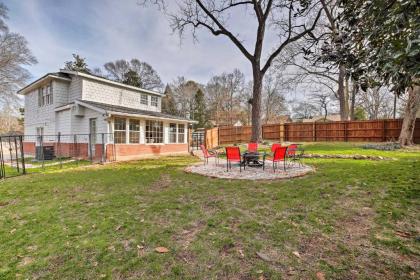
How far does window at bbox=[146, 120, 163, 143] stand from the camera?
14539 mm

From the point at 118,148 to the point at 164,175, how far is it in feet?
20.0

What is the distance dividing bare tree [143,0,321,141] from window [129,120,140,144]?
7529 mm

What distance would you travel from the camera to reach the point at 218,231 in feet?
10.8

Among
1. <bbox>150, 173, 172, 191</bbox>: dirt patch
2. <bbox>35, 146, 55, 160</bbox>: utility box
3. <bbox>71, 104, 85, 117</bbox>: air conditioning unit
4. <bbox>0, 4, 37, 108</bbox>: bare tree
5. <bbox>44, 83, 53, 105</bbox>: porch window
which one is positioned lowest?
<bbox>150, 173, 172, 191</bbox>: dirt patch

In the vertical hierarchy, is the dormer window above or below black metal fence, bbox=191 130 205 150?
above

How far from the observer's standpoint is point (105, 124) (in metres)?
12.0

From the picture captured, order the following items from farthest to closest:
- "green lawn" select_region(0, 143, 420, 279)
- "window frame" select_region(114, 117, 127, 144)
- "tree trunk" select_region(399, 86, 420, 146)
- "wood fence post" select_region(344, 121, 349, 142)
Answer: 1. "wood fence post" select_region(344, 121, 349, 142)
2. "tree trunk" select_region(399, 86, 420, 146)
3. "window frame" select_region(114, 117, 127, 144)
4. "green lawn" select_region(0, 143, 420, 279)

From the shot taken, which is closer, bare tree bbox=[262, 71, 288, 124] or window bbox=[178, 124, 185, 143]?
window bbox=[178, 124, 185, 143]

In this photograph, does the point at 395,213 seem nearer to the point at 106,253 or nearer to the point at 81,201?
the point at 106,253

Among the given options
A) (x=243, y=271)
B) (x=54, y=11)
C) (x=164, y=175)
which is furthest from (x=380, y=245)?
(x=54, y=11)

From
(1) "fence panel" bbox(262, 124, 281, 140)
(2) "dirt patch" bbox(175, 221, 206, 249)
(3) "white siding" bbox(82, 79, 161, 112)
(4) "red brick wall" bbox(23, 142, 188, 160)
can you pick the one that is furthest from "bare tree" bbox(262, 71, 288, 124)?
(2) "dirt patch" bbox(175, 221, 206, 249)

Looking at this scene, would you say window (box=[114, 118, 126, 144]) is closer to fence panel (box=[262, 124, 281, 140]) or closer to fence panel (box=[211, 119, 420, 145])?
fence panel (box=[211, 119, 420, 145])

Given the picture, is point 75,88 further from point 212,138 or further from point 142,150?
point 212,138

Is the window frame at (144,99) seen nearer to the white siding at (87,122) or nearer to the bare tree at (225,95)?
the white siding at (87,122)
